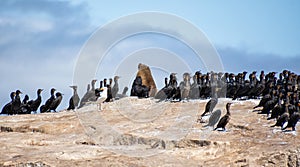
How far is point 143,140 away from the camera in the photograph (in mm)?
17297

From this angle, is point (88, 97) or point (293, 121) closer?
point (293, 121)

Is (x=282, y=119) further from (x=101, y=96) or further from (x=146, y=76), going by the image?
(x=146, y=76)

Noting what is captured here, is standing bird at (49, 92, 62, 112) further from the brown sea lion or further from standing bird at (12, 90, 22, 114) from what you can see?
the brown sea lion

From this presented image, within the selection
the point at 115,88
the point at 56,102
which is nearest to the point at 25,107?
the point at 56,102

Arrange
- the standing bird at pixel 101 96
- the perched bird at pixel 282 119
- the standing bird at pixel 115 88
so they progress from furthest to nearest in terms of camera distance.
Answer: the standing bird at pixel 115 88 → the standing bird at pixel 101 96 → the perched bird at pixel 282 119

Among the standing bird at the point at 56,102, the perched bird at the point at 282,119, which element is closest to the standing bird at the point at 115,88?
the standing bird at the point at 56,102

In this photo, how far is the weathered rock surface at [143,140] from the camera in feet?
50.0

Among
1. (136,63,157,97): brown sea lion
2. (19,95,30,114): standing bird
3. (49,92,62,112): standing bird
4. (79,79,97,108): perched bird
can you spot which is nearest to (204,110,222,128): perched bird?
(79,79,97,108): perched bird

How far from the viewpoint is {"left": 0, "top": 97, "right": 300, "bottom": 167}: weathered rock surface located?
50.0ft

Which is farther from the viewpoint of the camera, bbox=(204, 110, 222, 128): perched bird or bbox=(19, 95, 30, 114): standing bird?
bbox=(19, 95, 30, 114): standing bird

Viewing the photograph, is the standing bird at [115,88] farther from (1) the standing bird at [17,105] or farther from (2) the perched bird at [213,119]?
(2) the perched bird at [213,119]

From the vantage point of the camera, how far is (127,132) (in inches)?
714

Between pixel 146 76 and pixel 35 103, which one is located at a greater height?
pixel 146 76

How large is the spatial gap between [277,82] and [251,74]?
208 centimetres
